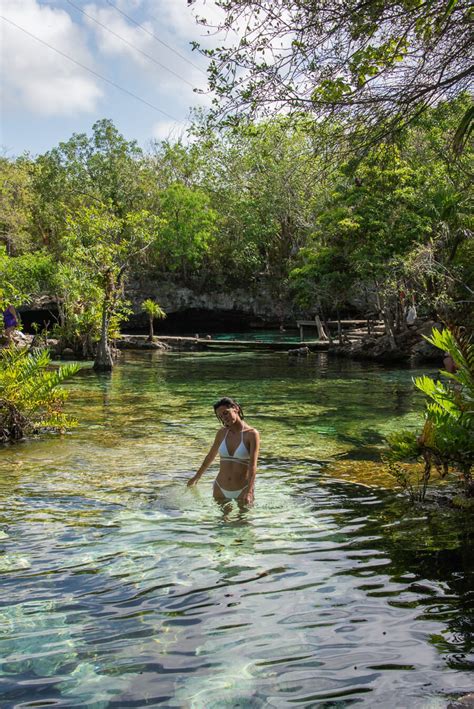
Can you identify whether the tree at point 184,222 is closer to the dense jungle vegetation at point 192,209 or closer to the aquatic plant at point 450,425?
the dense jungle vegetation at point 192,209

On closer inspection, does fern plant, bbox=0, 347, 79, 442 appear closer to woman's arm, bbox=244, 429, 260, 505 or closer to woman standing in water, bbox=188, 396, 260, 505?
woman standing in water, bbox=188, 396, 260, 505

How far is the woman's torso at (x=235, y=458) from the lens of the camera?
759 cm

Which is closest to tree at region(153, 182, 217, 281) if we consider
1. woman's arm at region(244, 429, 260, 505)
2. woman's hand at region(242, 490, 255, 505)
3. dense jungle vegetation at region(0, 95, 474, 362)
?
dense jungle vegetation at region(0, 95, 474, 362)

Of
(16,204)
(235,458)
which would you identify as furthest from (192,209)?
(235,458)

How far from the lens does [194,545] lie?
6395 mm

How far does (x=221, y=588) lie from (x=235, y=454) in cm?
243

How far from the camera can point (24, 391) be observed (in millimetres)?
11867

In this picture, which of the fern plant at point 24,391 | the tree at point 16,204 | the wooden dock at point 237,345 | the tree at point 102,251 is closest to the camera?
the fern plant at point 24,391

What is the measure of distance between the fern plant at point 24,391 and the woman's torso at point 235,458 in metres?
5.17

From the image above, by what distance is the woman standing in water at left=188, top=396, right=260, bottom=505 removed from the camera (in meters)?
7.43

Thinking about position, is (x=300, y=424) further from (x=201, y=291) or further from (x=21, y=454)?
(x=201, y=291)

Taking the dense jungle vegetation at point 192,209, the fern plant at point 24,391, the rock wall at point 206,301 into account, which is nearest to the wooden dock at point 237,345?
the dense jungle vegetation at point 192,209

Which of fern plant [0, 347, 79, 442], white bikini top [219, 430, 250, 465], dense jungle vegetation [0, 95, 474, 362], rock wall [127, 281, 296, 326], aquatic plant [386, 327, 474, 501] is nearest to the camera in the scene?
aquatic plant [386, 327, 474, 501]

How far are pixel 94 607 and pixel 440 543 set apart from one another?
326 centimetres
